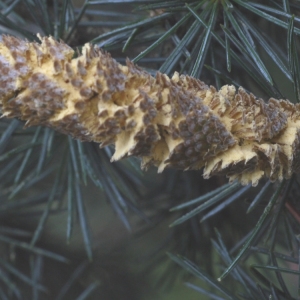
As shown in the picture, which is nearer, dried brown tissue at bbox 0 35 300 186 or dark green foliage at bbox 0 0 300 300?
dried brown tissue at bbox 0 35 300 186

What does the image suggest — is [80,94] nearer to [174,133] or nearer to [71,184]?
[174,133]

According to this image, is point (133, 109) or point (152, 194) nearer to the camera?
point (133, 109)

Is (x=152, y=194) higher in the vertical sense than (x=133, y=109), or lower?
lower

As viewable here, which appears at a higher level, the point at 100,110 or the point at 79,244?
the point at 100,110

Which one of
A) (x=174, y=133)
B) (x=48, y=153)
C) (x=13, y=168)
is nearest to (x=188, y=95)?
(x=174, y=133)
